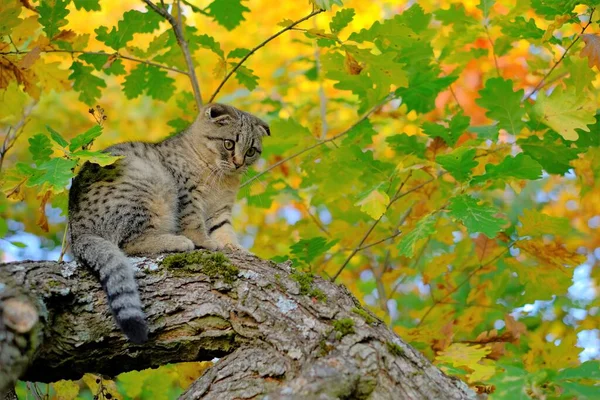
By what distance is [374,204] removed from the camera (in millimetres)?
3426

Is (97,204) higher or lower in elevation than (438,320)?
higher

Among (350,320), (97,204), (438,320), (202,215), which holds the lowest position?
(350,320)

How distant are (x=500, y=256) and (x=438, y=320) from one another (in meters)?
0.61

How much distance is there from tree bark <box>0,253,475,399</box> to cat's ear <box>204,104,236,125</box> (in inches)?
73.7

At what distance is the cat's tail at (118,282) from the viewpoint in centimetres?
295

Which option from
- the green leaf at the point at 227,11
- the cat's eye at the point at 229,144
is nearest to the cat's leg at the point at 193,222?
the cat's eye at the point at 229,144

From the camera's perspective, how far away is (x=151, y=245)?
409 cm

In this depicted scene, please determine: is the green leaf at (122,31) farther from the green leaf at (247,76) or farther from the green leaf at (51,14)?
the green leaf at (247,76)

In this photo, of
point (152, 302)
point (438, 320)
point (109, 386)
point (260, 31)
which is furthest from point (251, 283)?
point (260, 31)

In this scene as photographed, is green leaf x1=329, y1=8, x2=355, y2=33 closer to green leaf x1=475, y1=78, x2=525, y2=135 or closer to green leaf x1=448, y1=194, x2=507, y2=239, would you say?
green leaf x1=475, y1=78, x2=525, y2=135

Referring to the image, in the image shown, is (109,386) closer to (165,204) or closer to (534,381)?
(165,204)

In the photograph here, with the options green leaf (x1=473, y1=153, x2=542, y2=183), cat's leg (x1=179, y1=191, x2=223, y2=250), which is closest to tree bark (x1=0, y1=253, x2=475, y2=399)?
green leaf (x1=473, y1=153, x2=542, y2=183)

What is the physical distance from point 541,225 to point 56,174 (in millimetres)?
2910

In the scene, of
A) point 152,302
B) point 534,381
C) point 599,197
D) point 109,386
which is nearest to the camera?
point 534,381
